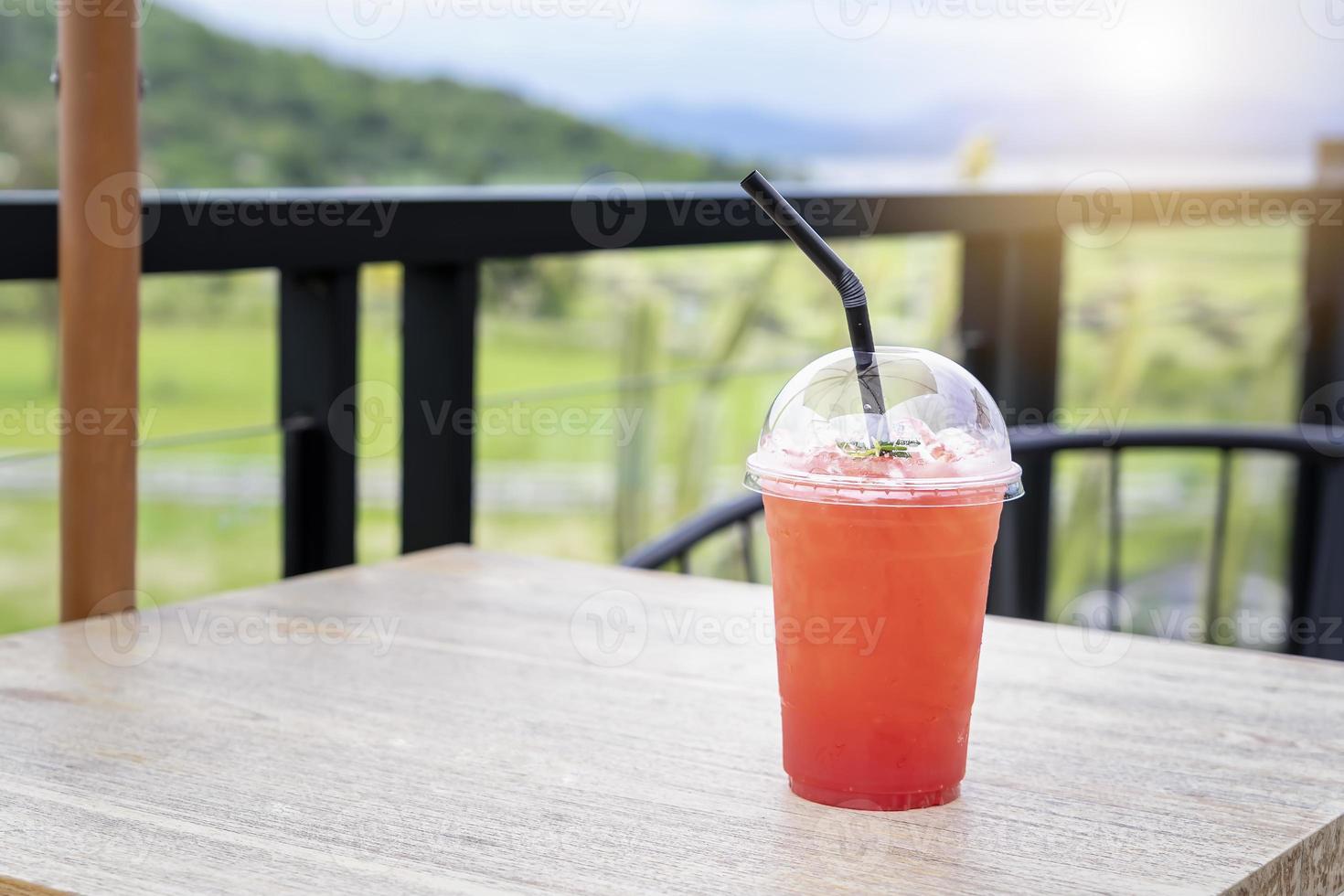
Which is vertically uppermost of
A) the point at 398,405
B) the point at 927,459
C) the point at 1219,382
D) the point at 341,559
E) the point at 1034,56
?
the point at 1034,56

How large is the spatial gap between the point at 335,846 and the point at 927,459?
0.97 ft

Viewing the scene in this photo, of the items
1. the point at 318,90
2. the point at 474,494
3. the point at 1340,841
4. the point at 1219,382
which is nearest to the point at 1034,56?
the point at 1219,382

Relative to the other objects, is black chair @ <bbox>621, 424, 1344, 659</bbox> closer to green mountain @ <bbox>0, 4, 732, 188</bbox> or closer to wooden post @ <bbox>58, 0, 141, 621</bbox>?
wooden post @ <bbox>58, 0, 141, 621</bbox>

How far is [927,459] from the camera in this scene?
2.01 feet

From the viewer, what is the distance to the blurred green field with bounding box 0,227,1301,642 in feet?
4.90

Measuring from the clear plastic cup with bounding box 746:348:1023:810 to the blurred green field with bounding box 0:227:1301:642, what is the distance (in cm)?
47

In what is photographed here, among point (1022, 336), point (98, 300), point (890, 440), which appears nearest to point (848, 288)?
point (890, 440)

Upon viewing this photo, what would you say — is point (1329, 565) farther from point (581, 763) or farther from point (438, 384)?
point (581, 763)

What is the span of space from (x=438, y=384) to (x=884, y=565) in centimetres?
101

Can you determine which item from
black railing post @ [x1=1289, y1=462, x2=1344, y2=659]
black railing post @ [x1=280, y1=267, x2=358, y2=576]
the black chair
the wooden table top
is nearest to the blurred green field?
black railing post @ [x1=280, y1=267, x2=358, y2=576]

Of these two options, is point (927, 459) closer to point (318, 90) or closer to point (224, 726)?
point (224, 726)

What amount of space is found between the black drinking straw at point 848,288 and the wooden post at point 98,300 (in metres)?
0.57

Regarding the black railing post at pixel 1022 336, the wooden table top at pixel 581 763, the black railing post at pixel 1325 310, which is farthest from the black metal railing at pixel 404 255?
the black railing post at pixel 1325 310

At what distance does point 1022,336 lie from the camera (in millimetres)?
2504
